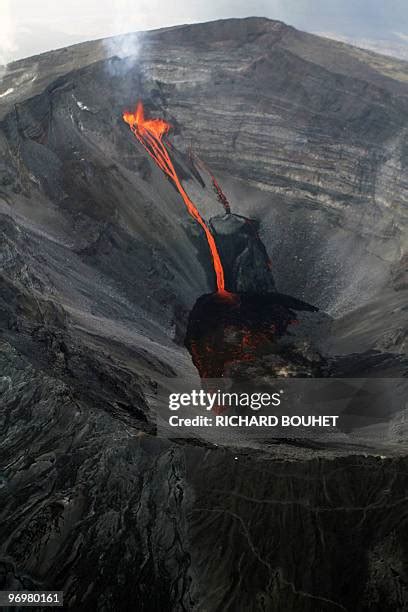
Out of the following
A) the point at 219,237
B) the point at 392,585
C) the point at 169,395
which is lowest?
the point at 392,585

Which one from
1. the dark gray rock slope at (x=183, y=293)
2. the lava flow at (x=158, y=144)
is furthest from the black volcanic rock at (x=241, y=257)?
the lava flow at (x=158, y=144)

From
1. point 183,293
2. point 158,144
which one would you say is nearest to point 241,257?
point 183,293

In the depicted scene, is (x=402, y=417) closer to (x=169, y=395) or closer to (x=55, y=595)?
(x=169, y=395)

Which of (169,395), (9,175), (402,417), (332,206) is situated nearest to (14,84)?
(9,175)

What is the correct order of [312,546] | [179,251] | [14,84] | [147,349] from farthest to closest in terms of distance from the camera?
1. [14,84]
2. [179,251]
3. [147,349]
4. [312,546]

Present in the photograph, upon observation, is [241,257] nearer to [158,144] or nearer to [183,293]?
[183,293]

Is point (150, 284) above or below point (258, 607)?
above

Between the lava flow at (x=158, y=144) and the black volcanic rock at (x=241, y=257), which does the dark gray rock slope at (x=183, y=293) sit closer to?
the black volcanic rock at (x=241, y=257)
